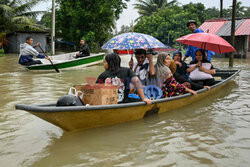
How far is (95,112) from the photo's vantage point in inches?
147

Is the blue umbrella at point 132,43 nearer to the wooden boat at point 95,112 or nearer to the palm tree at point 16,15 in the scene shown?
the wooden boat at point 95,112

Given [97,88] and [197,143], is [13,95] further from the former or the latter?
[197,143]

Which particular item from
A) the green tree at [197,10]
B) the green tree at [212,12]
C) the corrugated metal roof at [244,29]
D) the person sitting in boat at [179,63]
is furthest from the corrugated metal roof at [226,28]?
the green tree at [212,12]

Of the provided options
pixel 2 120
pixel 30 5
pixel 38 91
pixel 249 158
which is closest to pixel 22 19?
pixel 30 5

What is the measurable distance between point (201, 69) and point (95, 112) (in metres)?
3.48

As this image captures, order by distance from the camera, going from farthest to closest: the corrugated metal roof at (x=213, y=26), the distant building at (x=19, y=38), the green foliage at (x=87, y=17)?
the distant building at (x=19, y=38)
the corrugated metal roof at (x=213, y=26)
the green foliage at (x=87, y=17)

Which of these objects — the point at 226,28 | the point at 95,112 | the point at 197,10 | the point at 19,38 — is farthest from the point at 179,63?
the point at 197,10

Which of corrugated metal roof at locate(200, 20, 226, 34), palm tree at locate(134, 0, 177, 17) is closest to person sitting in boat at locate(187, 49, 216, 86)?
corrugated metal roof at locate(200, 20, 226, 34)

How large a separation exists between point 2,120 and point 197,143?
11.6ft

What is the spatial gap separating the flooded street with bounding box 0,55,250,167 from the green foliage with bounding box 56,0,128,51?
1710cm

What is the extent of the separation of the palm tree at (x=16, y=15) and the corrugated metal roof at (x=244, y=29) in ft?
60.3

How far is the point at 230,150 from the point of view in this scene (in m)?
3.49

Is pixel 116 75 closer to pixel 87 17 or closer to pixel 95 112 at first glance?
pixel 95 112

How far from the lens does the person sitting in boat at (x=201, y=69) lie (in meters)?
6.00
